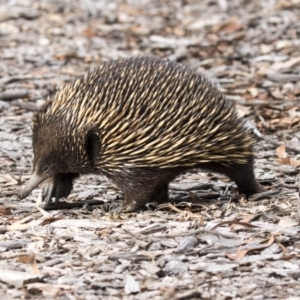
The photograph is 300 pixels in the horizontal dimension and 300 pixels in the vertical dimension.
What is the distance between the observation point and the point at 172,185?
255 inches

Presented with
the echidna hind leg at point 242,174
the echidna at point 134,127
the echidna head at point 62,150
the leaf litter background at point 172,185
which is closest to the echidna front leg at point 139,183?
the echidna at point 134,127

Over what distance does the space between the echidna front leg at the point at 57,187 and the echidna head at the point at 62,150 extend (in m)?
0.19

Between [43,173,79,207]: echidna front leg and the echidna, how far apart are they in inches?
4.7

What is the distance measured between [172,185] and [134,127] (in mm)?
1191

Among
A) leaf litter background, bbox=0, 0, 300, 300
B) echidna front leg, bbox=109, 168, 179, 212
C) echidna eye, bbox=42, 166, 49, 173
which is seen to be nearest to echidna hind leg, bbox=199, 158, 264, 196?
leaf litter background, bbox=0, 0, 300, 300

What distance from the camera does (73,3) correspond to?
13266 millimetres

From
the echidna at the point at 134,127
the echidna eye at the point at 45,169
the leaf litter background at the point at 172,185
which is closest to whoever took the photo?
the leaf litter background at the point at 172,185

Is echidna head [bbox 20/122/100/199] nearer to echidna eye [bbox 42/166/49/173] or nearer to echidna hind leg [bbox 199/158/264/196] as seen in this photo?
echidna eye [bbox 42/166/49/173]

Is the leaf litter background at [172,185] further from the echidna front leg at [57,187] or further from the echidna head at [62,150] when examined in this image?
the echidna head at [62,150]

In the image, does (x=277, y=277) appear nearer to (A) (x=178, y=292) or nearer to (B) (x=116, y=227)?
(A) (x=178, y=292)

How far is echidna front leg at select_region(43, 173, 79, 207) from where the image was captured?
18.9 feet

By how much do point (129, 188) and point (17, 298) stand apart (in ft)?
5.48

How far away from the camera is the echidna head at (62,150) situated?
5.38 meters

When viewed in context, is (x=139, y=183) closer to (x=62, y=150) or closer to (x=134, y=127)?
(x=134, y=127)
